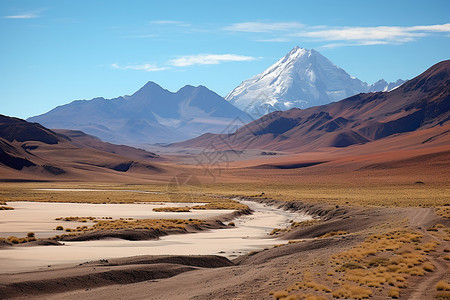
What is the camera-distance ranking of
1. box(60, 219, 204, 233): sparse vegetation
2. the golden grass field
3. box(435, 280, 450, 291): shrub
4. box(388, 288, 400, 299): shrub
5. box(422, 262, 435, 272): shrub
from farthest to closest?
the golden grass field → box(60, 219, 204, 233): sparse vegetation → box(422, 262, 435, 272): shrub → box(435, 280, 450, 291): shrub → box(388, 288, 400, 299): shrub

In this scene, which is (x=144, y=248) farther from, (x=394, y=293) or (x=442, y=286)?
(x=442, y=286)

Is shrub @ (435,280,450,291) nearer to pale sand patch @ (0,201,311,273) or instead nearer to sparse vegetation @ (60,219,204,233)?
pale sand patch @ (0,201,311,273)

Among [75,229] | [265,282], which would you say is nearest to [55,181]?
[75,229]

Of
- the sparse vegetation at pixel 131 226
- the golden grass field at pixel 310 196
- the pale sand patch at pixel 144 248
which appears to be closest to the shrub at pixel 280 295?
the pale sand patch at pixel 144 248

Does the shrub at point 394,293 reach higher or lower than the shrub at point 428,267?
higher

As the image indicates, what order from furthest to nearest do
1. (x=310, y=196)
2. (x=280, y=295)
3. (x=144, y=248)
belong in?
(x=310, y=196)
(x=144, y=248)
(x=280, y=295)

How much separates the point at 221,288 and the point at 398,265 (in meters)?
7.95

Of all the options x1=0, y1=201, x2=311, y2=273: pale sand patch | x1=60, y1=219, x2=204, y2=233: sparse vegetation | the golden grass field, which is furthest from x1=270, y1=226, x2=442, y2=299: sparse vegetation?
the golden grass field

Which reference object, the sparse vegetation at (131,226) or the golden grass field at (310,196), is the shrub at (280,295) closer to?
the sparse vegetation at (131,226)

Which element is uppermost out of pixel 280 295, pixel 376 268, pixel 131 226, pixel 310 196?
pixel 280 295

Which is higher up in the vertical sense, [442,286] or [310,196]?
[442,286]

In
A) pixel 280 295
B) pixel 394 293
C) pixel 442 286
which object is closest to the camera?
pixel 394 293

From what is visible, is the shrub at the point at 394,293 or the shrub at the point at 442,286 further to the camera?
the shrub at the point at 442,286

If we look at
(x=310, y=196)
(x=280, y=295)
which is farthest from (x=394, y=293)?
(x=310, y=196)
